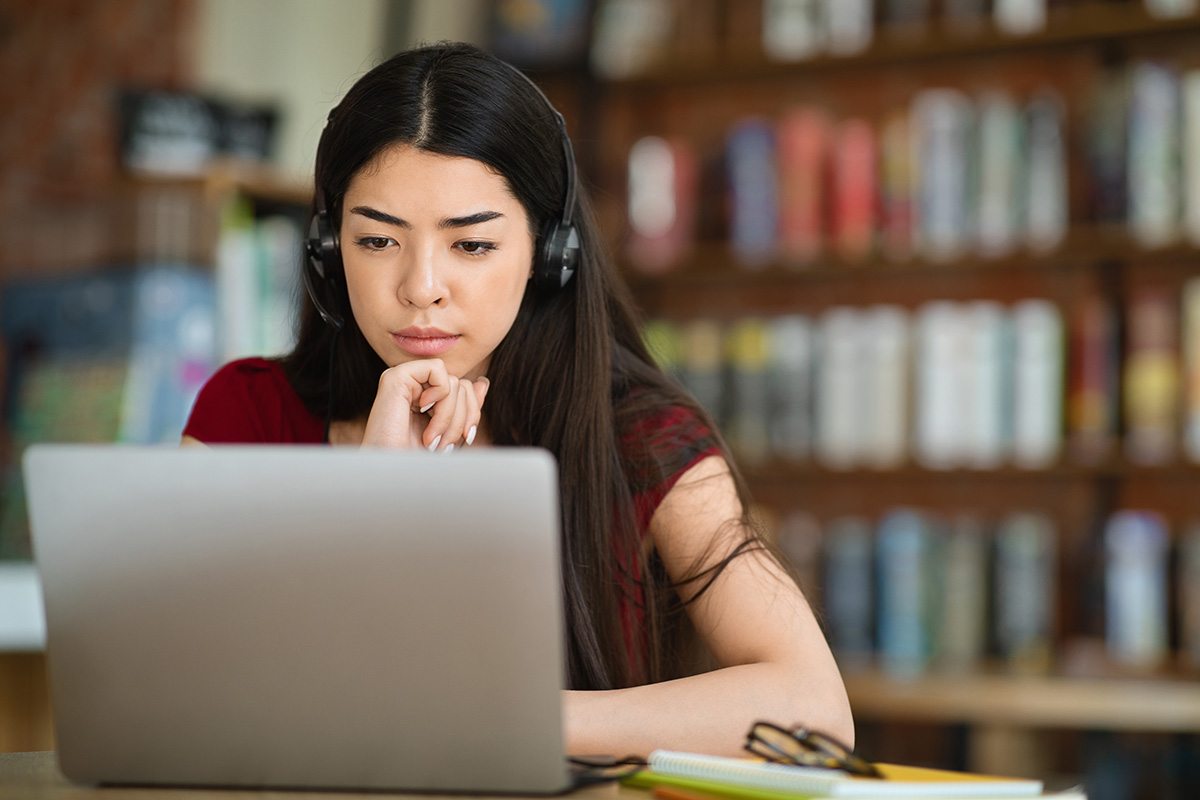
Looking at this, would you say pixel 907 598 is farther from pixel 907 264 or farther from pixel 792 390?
pixel 907 264

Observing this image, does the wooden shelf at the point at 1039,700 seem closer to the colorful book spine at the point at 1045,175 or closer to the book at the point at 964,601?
the book at the point at 964,601

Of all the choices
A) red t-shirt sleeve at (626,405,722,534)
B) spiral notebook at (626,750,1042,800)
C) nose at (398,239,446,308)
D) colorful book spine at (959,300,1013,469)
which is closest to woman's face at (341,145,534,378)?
nose at (398,239,446,308)

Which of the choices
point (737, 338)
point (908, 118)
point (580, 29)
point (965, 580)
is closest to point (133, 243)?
point (580, 29)

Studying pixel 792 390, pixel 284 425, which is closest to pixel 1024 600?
pixel 792 390

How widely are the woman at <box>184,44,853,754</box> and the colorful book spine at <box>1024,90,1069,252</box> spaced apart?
1237mm

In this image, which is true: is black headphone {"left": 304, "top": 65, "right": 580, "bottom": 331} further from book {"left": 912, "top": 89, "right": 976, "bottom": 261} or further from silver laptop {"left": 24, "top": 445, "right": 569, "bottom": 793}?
book {"left": 912, "top": 89, "right": 976, "bottom": 261}

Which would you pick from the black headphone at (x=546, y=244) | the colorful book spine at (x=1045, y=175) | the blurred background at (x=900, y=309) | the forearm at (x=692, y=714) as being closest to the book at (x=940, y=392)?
the blurred background at (x=900, y=309)

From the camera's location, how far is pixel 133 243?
7.95ft

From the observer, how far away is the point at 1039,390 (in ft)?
7.40

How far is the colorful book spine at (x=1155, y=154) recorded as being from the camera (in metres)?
2.18

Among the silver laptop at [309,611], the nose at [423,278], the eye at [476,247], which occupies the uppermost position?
the eye at [476,247]

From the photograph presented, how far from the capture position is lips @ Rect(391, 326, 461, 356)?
1.16m

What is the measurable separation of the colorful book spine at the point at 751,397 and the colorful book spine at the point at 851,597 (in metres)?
0.24

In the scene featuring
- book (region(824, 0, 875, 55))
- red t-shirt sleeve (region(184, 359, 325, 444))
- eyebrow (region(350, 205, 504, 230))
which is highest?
book (region(824, 0, 875, 55))
